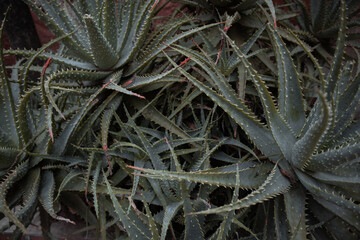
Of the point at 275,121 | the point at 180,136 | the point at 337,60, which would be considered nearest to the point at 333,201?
the point at 275,121

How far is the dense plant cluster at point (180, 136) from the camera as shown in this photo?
2.61 feet

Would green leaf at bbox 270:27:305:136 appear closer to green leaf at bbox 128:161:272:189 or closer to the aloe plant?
the aloe plant

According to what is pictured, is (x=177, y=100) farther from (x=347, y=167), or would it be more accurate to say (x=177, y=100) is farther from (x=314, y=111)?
(x=347, y=167)

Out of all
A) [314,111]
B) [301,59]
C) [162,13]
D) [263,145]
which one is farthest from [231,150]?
[162,13]

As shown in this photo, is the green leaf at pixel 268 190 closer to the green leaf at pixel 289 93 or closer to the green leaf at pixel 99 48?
the green leaf at pixel 289 93

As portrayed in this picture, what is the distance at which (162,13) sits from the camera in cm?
205

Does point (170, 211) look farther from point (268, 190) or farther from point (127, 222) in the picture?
point (268, 190)

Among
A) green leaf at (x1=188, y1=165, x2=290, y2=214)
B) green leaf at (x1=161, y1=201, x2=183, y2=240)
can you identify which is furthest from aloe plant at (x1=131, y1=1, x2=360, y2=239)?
green leaf at (x1=161, y1=201, x2=183, y2=240)

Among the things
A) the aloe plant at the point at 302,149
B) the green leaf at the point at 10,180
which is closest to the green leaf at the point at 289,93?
the aloe plant at the point at 302,149

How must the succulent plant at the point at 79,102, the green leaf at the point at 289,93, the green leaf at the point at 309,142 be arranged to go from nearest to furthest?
the green leaf at the point at 309,142
the green leaf at the point at 289,93
the succulent plant at the point at 79,102

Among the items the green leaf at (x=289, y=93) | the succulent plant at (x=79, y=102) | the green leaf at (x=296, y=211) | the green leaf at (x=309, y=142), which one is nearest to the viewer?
the green leaf at (x=309, y=142)

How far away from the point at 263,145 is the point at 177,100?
0.40 meters

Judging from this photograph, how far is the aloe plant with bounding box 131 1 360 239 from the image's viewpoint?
0.74 metres

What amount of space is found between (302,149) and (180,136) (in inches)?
15.3
